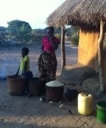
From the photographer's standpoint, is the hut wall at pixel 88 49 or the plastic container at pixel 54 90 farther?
the hut wall at pixel 88 49

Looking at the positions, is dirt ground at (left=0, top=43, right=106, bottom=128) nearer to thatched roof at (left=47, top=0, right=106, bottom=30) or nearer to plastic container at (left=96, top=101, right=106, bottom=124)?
plastic container at (left=96, top=101, right=106, bottom=124)

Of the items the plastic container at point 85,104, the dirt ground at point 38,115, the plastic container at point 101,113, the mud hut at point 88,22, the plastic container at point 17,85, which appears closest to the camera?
the plastic container at point 101,113

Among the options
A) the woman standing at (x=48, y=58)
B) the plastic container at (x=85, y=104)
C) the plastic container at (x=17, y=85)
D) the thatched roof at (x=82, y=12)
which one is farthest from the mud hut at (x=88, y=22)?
the plastic container at (x=17, y=85)

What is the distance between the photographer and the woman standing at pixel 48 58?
369 inches

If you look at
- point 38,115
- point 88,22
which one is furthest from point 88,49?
point 38,115

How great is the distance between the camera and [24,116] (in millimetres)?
7590

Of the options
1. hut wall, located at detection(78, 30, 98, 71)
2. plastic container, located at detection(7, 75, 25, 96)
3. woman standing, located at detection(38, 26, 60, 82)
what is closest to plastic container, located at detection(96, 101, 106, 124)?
woman standing, located at detection(38, 26, 60, 82)

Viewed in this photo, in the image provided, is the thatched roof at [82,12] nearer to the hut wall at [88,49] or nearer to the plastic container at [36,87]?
the hut wall at [88,49]

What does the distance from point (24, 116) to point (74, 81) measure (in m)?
3.51

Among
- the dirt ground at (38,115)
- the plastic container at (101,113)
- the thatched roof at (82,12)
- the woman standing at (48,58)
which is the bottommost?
the dirt ground at (38,115)

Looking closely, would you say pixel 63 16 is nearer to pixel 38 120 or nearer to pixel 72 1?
pixel 72 1

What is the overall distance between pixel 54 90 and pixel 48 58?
134 cm

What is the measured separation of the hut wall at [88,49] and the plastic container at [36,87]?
259 cm

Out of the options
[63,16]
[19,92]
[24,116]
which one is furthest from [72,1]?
[24,116]
